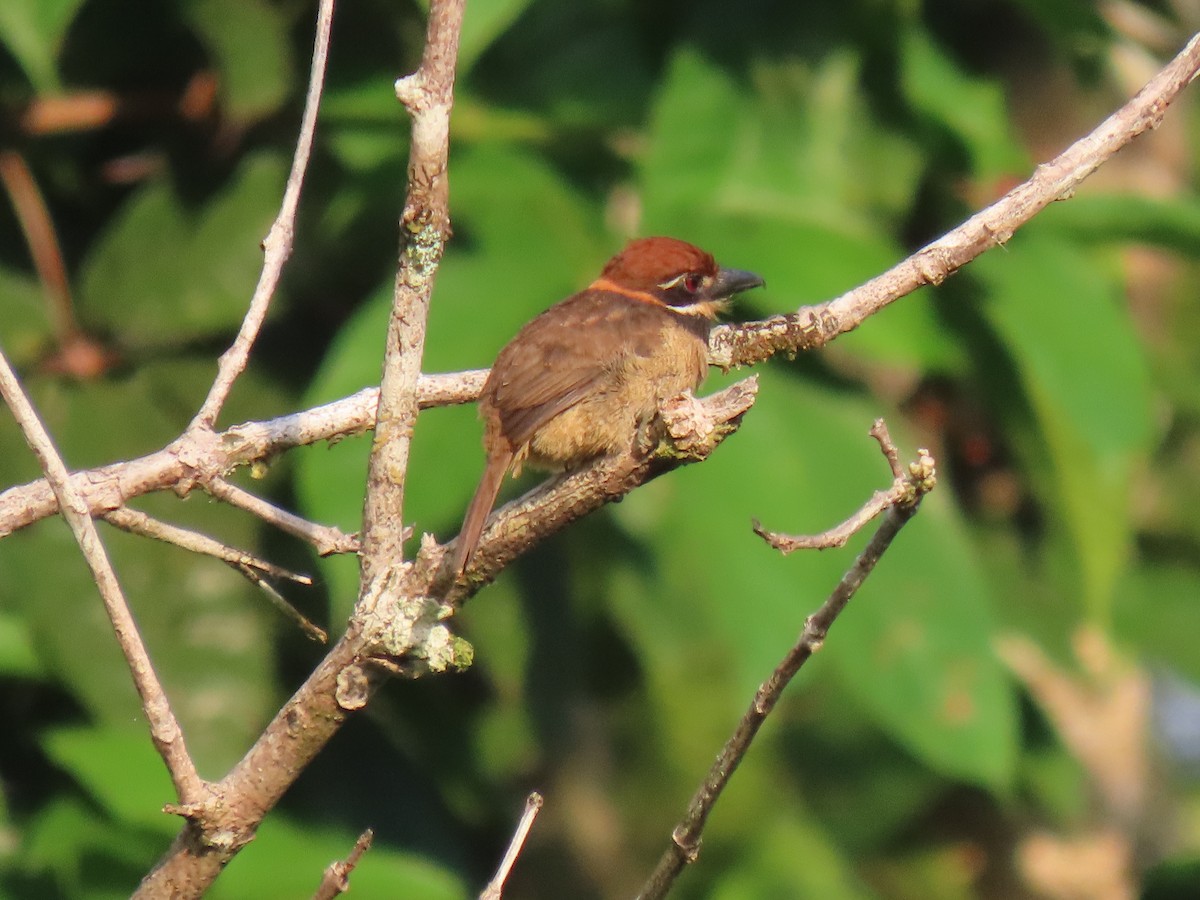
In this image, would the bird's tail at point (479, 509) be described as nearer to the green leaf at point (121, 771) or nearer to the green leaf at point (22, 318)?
the green leaf at point (121, 771)

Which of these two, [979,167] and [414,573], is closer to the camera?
[414,573]

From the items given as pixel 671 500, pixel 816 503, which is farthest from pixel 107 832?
pixel 816 503

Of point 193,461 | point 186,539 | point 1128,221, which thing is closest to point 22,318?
point 193,461

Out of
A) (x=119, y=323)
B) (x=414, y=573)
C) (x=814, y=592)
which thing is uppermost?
(x=119, y=323)

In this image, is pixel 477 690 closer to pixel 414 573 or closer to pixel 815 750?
pixel 815 750

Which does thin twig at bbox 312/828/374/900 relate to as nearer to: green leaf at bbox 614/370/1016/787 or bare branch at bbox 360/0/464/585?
bare branch at bbox 360/0/464/585

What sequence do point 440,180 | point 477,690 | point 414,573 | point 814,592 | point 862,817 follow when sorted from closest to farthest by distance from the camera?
point 440,180 → point 414,573 → point 814,592 → point 477,690 → point 862,817

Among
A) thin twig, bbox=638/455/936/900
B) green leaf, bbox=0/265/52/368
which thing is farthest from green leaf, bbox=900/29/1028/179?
thin twig, bbox=638/455/936/900

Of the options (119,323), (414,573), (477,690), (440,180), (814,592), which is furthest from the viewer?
(477,690)
